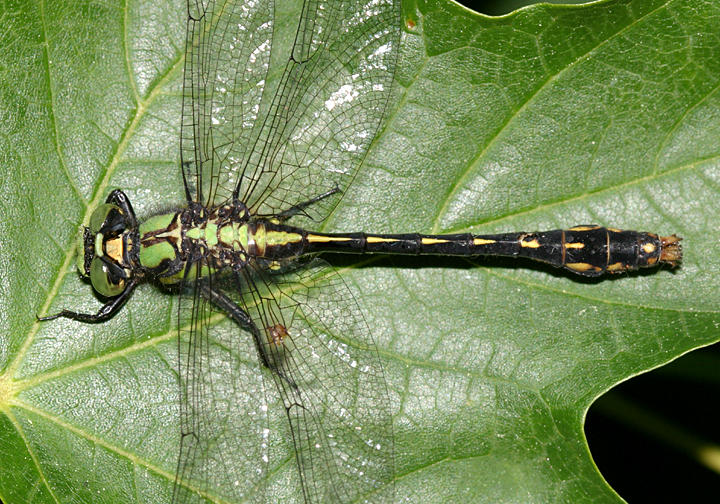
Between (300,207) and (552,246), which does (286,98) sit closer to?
(300,207)

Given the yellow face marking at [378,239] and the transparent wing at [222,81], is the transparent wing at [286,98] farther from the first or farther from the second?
the yellow face marking at [378,239]

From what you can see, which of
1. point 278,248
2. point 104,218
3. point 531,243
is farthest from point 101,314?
point 531,243

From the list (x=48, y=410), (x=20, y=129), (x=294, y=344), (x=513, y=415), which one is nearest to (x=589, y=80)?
(x=513, y=415)

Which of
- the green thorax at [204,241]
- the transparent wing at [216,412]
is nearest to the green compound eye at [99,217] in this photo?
the green thorax at [204,241]

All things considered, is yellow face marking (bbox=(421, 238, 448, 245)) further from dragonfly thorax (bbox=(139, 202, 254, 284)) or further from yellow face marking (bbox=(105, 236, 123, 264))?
yellow face marking (bbox=(105, 236, 123, 264))

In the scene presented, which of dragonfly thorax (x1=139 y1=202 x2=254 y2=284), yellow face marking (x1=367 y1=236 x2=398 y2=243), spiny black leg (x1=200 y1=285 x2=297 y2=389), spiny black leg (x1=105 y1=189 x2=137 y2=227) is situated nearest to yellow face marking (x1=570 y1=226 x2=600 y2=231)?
yellow face marking (x1=367 y1=236 x2=398 y2=243)
